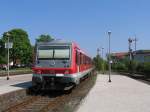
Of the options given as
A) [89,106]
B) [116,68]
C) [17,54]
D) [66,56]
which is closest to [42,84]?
[66,56]

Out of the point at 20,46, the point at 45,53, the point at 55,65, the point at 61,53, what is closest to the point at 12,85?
the point at 45,53

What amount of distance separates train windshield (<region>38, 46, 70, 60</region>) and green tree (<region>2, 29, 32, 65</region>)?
73.0m

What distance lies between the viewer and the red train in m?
21.3

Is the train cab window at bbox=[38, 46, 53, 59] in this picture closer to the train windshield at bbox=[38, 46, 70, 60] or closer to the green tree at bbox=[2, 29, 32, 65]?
the train windshield at bbox=[38, 46, 70, 60]

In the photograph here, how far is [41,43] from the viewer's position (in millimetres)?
22250

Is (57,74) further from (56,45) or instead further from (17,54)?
(17,54)

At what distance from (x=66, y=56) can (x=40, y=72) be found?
175 centimetres

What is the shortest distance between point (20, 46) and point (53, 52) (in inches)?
2938

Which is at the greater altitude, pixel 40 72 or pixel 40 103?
pixel 40 72

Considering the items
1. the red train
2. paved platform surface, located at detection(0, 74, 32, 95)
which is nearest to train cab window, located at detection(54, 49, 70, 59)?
the red train

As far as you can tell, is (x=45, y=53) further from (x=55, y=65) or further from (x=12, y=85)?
(x=12, y=85)

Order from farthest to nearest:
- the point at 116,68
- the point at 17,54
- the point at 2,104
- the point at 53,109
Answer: the point at 116,68, the point at 17,54, the point at 2,104, the point at 53,109

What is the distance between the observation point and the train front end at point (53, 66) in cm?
2133

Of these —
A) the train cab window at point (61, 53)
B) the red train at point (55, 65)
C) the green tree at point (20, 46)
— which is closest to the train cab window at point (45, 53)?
the red train at point (55, 65)
